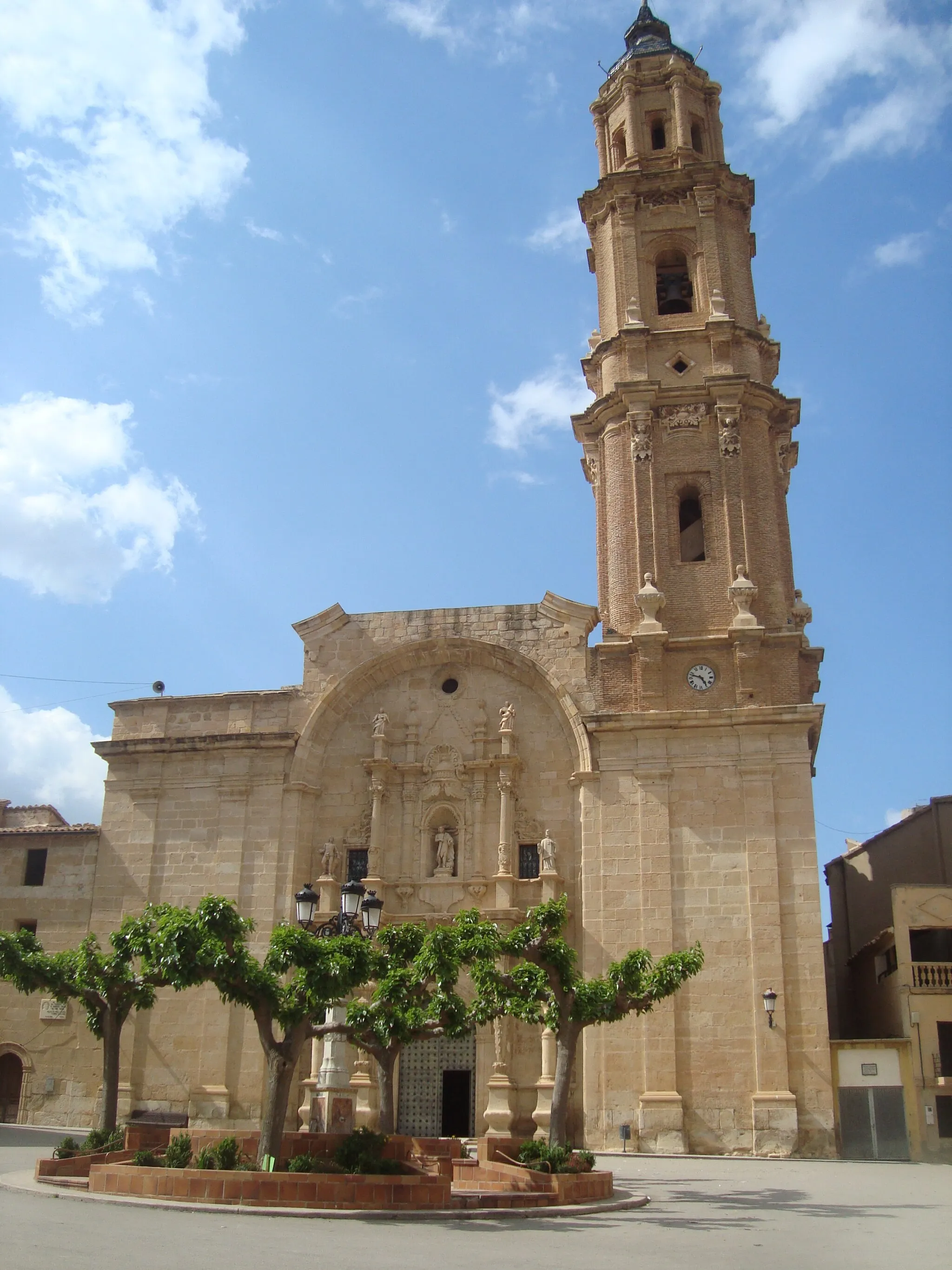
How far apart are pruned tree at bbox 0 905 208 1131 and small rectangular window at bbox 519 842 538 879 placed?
31.6 ft

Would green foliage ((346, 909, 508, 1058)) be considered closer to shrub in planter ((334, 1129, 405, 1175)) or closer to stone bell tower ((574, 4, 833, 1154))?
shrub in planter ((334, 1129, 405, 1175))

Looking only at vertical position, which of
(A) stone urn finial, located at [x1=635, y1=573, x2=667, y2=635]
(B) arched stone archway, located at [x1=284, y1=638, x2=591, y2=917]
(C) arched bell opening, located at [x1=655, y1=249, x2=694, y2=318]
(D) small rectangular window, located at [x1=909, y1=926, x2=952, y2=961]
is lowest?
(D) small rectangular window, located at [x1=909, y1=926, x2=952, y2=961]

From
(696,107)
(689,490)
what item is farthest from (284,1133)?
(696,107)

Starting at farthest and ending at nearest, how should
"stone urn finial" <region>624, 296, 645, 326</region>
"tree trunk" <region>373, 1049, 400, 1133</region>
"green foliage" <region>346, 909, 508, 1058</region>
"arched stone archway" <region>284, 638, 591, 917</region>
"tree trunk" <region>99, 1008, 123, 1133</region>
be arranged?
"stone urn finial" <region>624, 296, 645, 326</region>, "arched stone archway" <region>284, 638, 591, 917</region>, "tree trunk" <region>99, 1008, 123, 1133</region>, "tree trunk" <region>373, 1049, 400, 1133</region>, "green foliage" <region>346, 909, 508, 1058</region>

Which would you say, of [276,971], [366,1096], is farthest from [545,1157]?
[366,1096]

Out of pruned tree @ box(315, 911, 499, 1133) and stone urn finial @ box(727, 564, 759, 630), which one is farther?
stone urn finial @ box(727, 564, 759, 630)

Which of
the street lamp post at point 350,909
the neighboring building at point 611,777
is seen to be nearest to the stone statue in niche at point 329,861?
the neighboring building at point 611,777

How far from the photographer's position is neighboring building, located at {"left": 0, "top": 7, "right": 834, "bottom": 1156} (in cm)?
2486

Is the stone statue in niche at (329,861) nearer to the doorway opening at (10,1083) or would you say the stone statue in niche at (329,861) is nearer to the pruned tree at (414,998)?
the doorway opening at (10,1083)

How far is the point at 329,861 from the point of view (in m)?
28.3

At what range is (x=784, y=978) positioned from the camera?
81.3 ft

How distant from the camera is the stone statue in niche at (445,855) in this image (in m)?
27.8

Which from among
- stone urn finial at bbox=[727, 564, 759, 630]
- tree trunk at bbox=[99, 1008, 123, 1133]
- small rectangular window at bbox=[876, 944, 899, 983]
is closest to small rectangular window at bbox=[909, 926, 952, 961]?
small rectangular window at bbox=[876, 944, 899, 983]

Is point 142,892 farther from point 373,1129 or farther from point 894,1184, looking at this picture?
point 894,1184
